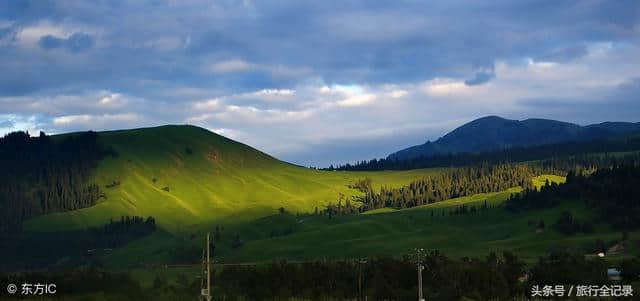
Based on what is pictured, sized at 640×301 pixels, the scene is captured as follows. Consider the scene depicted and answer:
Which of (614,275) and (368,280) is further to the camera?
(614,275)

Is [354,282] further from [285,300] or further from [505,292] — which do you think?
[505,292]

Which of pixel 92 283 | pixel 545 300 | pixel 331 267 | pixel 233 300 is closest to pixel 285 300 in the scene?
pixel 233 300

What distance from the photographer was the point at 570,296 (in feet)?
383

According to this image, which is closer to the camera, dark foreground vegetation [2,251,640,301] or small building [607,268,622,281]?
dark foreground vegetation [2,251,640,301]

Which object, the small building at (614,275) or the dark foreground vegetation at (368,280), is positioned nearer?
the dark foreground vegetation at (368,280)

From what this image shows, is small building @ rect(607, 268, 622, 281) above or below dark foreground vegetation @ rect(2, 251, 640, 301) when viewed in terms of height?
below

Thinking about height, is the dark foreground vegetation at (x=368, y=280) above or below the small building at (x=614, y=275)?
above

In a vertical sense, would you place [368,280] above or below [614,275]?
above

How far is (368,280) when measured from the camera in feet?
452

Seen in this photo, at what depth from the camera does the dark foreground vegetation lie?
121750mm

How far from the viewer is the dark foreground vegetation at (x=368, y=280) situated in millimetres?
121750

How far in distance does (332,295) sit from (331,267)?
11.0 metres

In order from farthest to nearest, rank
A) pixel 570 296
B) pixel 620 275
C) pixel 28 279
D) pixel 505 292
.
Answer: pixel 620 275
pixel 28 279
pixel 505 292
pixel 570 296

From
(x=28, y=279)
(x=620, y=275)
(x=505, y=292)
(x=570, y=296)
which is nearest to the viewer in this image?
(x=570, y=296)
